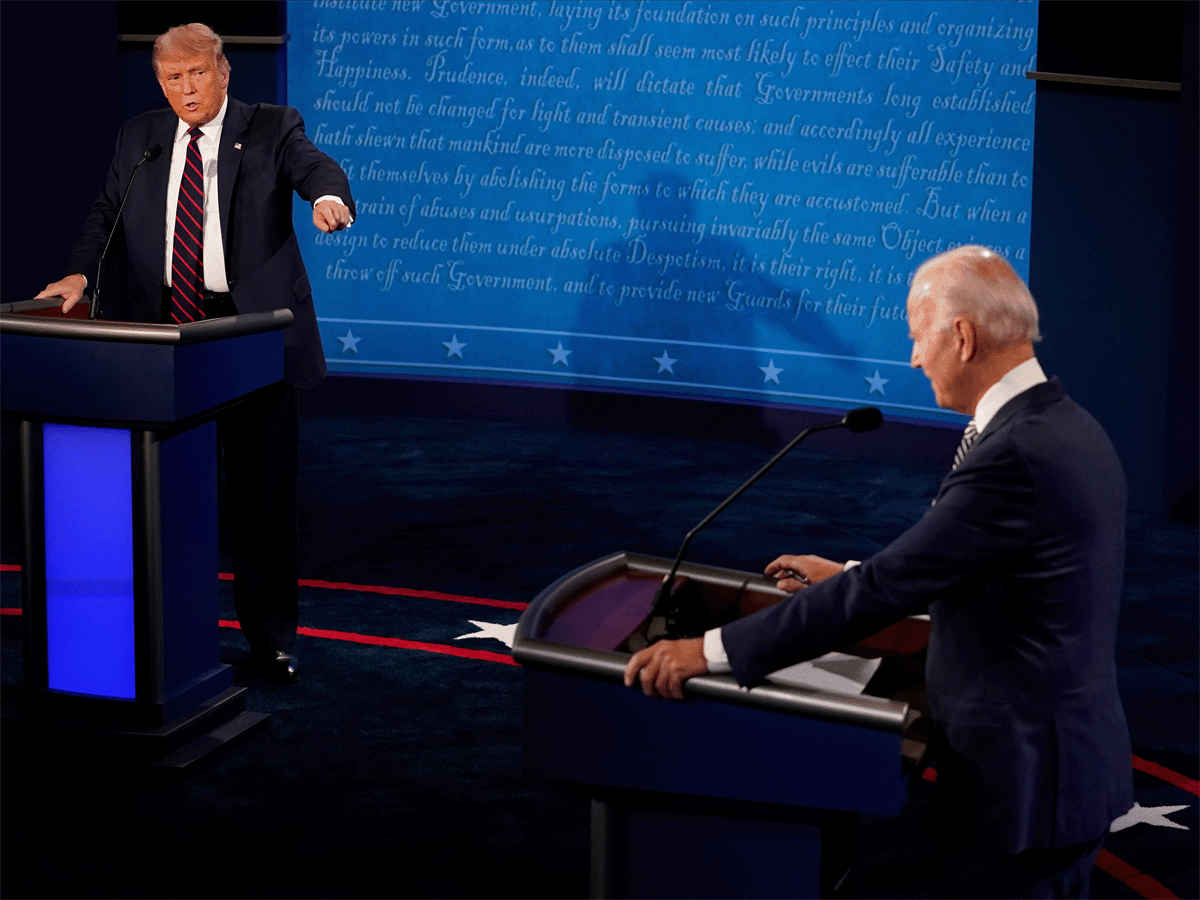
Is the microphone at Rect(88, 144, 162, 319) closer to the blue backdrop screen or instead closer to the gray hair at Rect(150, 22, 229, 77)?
the gray hair at Rect(150, 22, 229, 77)

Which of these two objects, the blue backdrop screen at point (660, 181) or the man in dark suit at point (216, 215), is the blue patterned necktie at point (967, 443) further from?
the blue backdrop screen at point (660, 181)

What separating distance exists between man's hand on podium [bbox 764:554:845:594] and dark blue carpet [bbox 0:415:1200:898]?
0.49 m

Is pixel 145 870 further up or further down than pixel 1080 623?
further down

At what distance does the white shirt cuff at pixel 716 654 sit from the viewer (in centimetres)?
207

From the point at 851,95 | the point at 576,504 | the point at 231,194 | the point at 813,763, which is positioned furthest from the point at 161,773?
the point at 851,95

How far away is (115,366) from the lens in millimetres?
3391

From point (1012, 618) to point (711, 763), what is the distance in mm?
451

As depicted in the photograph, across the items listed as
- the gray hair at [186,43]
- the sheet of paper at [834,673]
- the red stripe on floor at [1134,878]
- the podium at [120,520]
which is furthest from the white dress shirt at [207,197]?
the red stripe on floor at [1134,878]

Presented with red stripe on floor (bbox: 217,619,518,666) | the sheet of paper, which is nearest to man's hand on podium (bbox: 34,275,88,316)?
red stripe on floor (bbox: 217,619,518,666)

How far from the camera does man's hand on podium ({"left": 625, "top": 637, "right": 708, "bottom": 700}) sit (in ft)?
6.77

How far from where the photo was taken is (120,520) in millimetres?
3562

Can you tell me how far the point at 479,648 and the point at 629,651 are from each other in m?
2.38

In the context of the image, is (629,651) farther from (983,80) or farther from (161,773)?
(983,80)

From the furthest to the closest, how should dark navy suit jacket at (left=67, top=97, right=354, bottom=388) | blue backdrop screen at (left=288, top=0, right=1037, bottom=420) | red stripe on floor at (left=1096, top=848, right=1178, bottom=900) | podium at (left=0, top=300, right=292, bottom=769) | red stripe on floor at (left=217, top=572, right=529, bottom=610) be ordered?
blue backdrop screen at (left=288, top=0, right=1037, bottom=420) < red stripe on floor at (left=217, top=572, right=529, bottom=610) < dark navy suit jacket at (left=67, top=97, right=354, bottom=388) < podium at (left=0, top=300, right=292, bottom=769) < red stripe on floor at (left=1096, top=848, right=1178, bottom=900)
